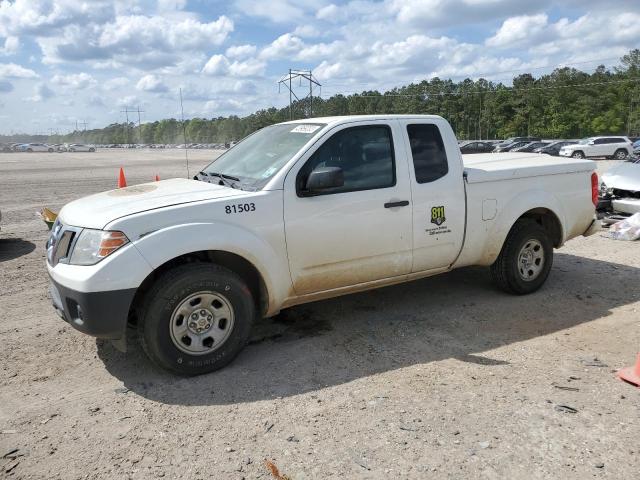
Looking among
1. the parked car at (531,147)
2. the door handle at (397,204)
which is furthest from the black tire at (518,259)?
the parked car at (531,147)

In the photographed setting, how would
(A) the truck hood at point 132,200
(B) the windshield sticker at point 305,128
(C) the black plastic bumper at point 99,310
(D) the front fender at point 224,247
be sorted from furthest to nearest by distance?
(B) the windshield sticker at point 305,128 → (A) the truck hood at point 132,200 → (D) the front fender at point 224,247 → (C) the black plastic bumper at point 99,310

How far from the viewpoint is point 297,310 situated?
536 cm

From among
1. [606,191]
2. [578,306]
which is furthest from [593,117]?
[578,306]

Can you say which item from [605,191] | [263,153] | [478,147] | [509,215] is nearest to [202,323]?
[263,153]

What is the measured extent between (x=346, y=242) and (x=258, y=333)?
3.91 ft

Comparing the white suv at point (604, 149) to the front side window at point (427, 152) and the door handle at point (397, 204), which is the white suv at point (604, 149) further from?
the door handle at point (397, 204)

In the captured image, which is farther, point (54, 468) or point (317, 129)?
point (317, 129)

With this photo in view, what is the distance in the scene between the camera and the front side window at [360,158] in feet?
14.4

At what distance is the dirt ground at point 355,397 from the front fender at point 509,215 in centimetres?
56

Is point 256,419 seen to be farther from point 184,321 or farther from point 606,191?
point 606,191

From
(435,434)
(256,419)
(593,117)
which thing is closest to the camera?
(435,434)

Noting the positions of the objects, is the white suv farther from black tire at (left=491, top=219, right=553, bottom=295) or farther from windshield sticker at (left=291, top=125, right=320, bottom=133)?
windshield sticker at (left=291, top=125, right=320, bottom=133)

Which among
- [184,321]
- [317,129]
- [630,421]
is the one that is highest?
[317,129]

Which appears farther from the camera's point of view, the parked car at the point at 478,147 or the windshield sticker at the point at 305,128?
the parked car at the point at 478,147
